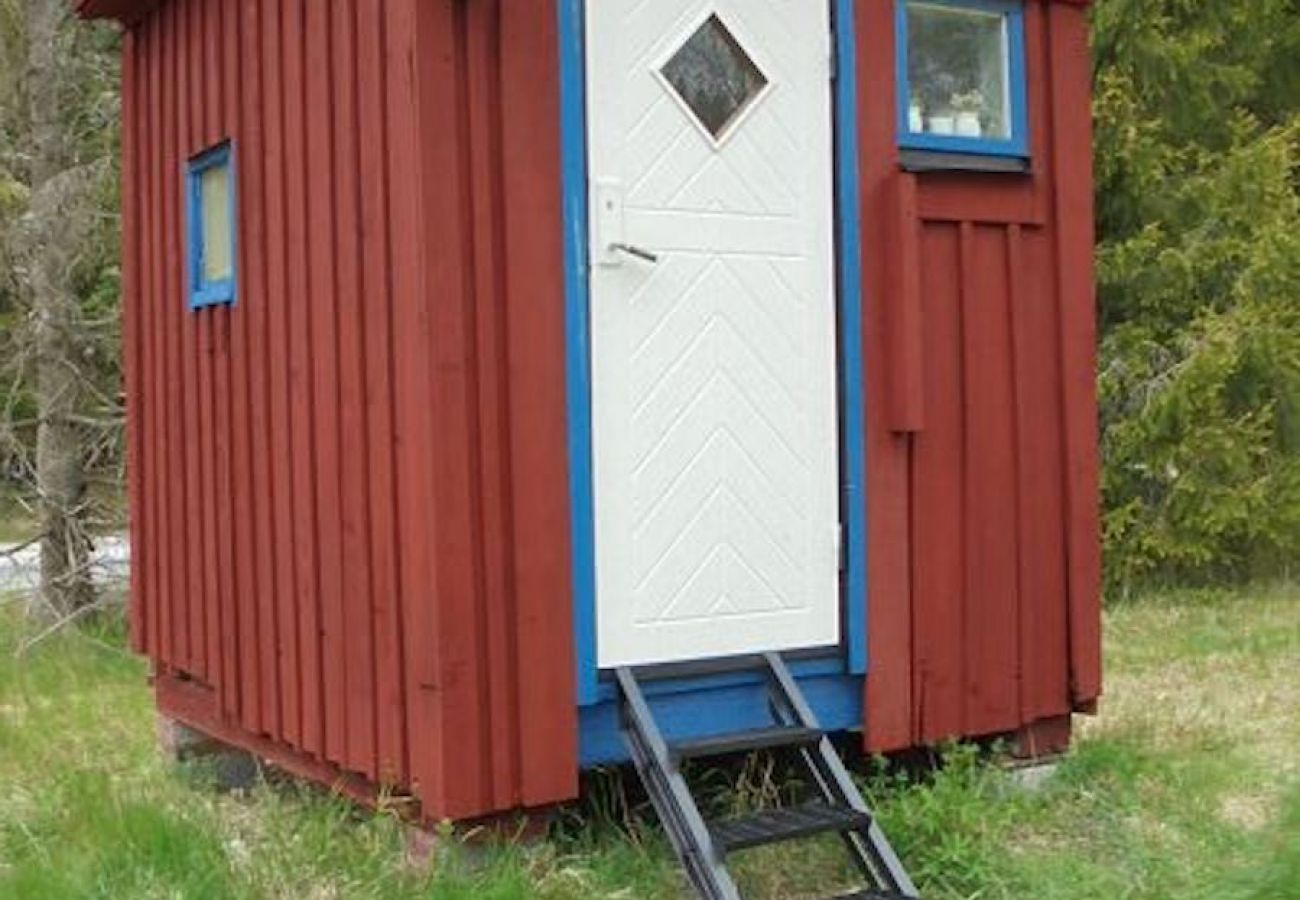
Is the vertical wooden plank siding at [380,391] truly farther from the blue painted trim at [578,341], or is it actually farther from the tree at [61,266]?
the tree at [61,266]

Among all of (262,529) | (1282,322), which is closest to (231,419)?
(262,529)

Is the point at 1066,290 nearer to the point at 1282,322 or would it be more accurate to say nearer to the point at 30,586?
the point at 1282,322

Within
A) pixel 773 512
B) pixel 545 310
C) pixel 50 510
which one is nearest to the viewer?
pixel 545 310

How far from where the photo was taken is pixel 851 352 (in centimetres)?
583

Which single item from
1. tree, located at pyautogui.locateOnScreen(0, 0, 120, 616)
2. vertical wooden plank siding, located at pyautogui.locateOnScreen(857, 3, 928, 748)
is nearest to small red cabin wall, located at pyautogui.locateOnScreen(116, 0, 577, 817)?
vertical wooden plank siding, located at pyautogui.locateOnScreen(857, 3, 928, 748)

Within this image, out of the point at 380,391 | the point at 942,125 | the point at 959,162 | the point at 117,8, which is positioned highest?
the point at 117,8

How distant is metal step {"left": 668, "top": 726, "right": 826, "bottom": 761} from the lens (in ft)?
A: 17.0

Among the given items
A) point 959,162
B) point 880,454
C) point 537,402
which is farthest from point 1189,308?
point 537,402

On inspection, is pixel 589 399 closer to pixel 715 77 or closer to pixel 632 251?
pixel 632 251

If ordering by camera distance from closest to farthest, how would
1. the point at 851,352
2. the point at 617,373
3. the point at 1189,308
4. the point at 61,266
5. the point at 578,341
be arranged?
the point at 578,341, the point at 617,373, the point at 851,352, the point at 61,266, the point at 1189,308

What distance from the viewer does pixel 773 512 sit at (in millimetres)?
5680

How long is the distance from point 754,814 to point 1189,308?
823 centimetres


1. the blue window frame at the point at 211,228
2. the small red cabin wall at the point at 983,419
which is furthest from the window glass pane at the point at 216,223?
the small red cabin wall at the point at 983,419

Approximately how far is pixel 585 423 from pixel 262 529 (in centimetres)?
151
